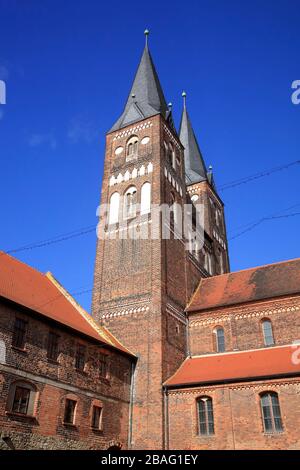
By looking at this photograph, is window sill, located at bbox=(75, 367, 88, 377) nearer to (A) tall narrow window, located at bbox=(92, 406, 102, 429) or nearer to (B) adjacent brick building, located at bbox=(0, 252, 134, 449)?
(B) adjacent brick building, located at bbox=(0, 252, 134, 449)

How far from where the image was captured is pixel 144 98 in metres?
33.2

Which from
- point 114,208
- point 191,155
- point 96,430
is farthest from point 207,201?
point 96,430

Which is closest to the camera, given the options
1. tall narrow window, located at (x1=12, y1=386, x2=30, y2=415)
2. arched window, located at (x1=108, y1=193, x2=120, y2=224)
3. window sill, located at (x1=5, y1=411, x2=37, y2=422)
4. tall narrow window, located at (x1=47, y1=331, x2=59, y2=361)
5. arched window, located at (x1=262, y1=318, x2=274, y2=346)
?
window sill, located at (x1=5, y1=411, x2=37, y2=422)

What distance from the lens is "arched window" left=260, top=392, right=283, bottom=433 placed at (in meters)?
18.4

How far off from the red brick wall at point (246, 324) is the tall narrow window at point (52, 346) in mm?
9545

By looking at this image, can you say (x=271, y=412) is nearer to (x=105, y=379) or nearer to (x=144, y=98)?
(x=105, y=379)

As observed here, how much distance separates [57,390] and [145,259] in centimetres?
988

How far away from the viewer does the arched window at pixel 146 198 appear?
26969mm

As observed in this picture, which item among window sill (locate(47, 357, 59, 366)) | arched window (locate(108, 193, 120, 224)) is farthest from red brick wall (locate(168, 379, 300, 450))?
arched window (locate(108, 193, 120, 224))

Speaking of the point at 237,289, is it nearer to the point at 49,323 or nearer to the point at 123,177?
the point at 123,177

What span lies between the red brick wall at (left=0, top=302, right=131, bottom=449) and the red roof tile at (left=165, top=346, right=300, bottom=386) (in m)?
3.08

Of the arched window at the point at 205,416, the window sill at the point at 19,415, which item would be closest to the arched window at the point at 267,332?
the arched window at the point at 205,416

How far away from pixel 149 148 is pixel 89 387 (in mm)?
16630
